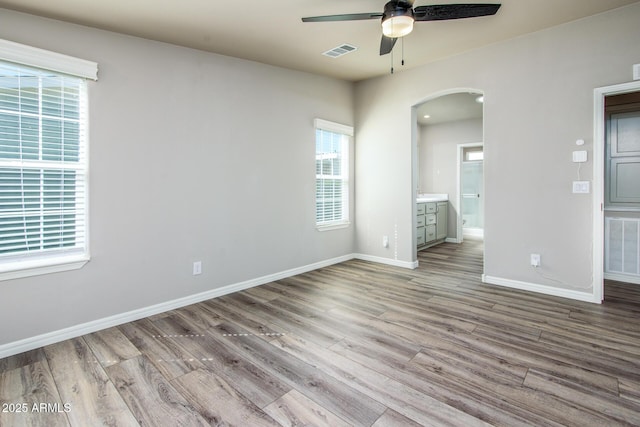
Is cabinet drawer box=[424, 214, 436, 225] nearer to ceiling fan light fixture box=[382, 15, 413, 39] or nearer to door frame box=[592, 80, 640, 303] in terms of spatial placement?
door frame box=[592, 80, 640, 303]

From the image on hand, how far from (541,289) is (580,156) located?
149cm

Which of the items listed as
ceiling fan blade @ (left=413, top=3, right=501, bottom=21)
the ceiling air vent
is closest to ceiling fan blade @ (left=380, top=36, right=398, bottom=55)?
ceiling fan blade @ (left=413, top=3, right=501, bottom=21)

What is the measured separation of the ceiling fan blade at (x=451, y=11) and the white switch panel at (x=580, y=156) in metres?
1.85

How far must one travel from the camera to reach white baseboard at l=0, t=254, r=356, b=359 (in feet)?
7.93

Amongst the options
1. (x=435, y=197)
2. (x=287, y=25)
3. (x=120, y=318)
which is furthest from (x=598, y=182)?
(x=120, y=318)

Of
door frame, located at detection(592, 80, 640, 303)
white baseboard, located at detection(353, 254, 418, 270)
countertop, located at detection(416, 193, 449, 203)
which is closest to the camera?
door frame, located at detection(592, 80, 640, 303)

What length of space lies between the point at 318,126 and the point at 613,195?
13.1 ft

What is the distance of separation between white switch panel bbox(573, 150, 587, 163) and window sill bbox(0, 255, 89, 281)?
4.81 meters

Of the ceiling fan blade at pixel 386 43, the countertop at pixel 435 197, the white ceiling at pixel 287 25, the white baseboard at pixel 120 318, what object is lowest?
the white baseboard at pixel 120 318

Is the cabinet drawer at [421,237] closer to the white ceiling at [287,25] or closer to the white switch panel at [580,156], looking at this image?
the white switch panel at [580,156]

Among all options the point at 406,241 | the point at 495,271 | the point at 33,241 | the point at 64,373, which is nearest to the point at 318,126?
the point at 406,241

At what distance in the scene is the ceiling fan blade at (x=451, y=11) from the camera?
2324 millimetres

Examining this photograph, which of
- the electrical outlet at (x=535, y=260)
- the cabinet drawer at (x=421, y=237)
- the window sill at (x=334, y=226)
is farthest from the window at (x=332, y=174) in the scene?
the electrical outlet at (x=535, y=260)

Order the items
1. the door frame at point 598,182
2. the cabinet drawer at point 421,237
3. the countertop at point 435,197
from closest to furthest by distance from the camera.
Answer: the door frame at point 598,182
the cabinet drawer at point 421,237
the countertop at point 435,197
